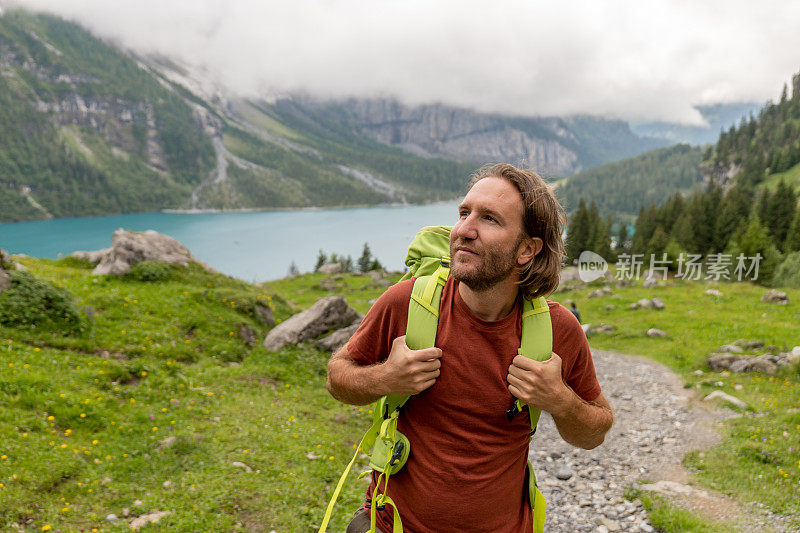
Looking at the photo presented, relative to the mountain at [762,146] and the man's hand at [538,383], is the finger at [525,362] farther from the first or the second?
the mountain at [762,146]

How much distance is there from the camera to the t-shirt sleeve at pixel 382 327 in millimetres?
2750

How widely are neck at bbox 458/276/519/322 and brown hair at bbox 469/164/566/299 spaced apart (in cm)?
8

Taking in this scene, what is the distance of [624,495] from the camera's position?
8008mm

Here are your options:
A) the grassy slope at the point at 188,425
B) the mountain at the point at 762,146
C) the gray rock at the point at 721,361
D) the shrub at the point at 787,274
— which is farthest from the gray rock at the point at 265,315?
the mountain at the point at 762,146

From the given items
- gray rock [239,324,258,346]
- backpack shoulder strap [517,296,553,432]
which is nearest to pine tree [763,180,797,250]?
gray rock [239,324,258,346]

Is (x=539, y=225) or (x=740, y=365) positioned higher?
(x=539, y=225)

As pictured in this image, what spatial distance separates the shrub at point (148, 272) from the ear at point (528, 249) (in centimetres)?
1631

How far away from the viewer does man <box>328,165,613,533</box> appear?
250 cm

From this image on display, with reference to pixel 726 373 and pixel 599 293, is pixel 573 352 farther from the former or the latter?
pixel 599 293

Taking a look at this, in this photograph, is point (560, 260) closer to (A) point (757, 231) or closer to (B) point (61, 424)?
(B) point (61, 424)

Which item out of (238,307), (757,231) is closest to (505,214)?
(238,307)

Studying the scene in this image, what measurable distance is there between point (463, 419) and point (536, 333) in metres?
0.68

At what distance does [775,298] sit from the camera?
2458 cm

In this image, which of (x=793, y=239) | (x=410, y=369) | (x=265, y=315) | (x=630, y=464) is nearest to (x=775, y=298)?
(x=630, y=464)
